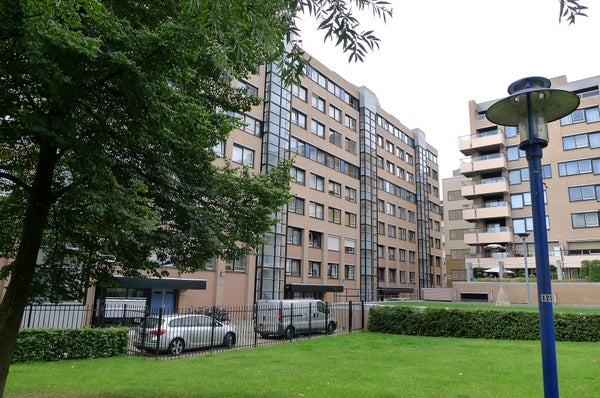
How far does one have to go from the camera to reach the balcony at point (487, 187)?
47656mm

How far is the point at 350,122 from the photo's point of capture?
171 ft

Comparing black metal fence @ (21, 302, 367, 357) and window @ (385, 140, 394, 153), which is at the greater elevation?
window @ (385, 140, 394, 153)

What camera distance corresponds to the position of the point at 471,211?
4919 centimetres

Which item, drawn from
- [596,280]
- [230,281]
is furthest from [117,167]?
[596,280]

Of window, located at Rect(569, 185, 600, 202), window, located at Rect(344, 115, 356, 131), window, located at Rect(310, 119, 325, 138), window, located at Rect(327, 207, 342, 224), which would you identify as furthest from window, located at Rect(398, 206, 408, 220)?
window, located at Rect(569, 185, 600, 202)

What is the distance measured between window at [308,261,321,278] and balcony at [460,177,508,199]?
19.6 meters

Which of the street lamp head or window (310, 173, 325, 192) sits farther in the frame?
window (310, 173, 325, 192)

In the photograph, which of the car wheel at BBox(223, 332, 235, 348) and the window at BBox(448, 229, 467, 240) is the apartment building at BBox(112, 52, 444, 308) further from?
the car wheel at BBox(223, 332, 235, 348)

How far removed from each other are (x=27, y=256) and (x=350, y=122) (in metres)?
47.5

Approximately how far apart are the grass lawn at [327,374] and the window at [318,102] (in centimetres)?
3379

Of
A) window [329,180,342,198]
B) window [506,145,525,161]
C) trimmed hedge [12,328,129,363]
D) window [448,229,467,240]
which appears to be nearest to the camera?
trimmed hedge [12,328,129,363]

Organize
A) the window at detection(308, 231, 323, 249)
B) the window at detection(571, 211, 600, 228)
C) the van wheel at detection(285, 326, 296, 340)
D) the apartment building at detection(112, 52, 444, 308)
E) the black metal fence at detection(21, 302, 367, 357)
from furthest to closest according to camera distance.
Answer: the window at detection(571, 211, 600, 228)
the window at detection(308, 231, 323, 249)
the apartment building at detection(112, 52, 444, 308)
the van wheel at detection(285, 326, 296, 340)
the black metal fence at detection(21, 302, 367, 357)

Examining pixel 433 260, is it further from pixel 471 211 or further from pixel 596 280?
pixel 596 280

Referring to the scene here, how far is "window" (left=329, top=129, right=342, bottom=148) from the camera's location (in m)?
48.0
